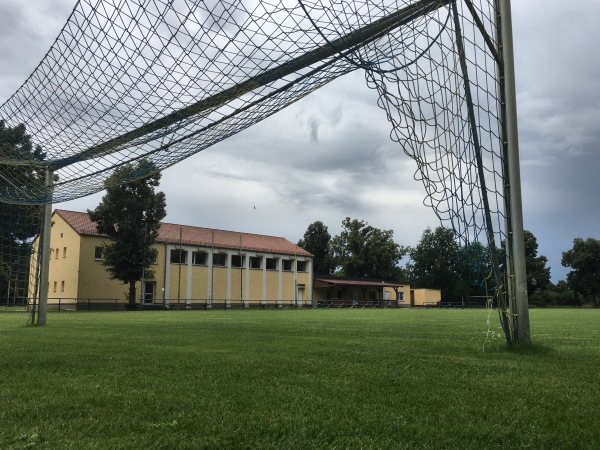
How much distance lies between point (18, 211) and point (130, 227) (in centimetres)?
2220

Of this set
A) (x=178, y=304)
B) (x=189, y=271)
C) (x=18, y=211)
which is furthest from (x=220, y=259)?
(x=18, y=211)

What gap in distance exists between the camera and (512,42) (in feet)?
20.6

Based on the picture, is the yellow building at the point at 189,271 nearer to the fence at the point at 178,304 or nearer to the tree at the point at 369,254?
the fence at the point at 178,304

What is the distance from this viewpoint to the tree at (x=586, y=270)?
6675 centimetres

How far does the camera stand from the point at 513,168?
20.4 ft

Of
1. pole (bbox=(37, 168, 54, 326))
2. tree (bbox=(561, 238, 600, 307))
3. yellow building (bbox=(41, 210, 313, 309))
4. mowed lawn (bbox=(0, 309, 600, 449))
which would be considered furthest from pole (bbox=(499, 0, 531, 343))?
tree (bbox=(561, 238, 600, 307))

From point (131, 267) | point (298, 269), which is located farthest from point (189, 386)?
point (298, 269)

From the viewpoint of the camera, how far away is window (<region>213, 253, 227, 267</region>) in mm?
49000

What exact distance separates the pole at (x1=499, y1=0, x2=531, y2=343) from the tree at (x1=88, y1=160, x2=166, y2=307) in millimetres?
32405

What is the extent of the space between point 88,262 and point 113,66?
37477 millimetres

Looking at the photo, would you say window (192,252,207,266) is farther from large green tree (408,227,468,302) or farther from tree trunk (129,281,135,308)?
large green tree (408,227,468,302)

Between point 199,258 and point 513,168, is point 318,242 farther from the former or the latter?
point 513,168

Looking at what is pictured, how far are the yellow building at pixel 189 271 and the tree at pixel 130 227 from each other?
111 inches

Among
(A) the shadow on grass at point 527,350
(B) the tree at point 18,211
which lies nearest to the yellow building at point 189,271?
(B) the tree at point 18,211
